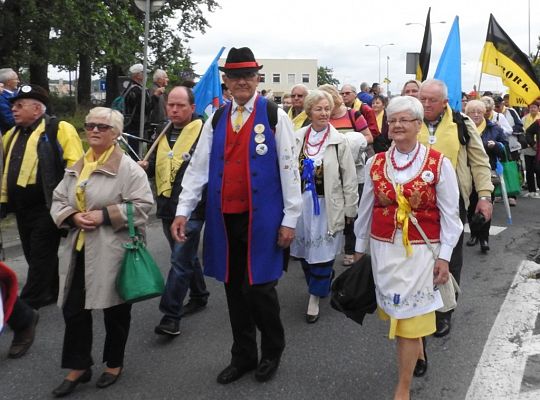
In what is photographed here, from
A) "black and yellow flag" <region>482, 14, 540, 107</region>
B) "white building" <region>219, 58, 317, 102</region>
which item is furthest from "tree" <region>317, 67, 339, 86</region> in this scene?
"black and yellow flag" <region>482, 14, 540, 107</region>

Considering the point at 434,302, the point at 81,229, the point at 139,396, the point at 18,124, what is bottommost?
the point at 139,396

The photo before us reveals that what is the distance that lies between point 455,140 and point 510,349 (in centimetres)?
154

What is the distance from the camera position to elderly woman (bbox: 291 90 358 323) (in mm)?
4746

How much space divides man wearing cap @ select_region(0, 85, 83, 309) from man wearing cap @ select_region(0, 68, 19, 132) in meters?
1.95

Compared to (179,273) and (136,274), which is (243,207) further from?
(179,273)

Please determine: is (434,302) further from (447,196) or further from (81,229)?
(81,229)

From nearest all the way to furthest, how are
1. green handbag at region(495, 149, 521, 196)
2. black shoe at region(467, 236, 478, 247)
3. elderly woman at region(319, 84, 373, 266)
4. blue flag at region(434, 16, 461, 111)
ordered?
blue flag at region(434, 16, 461, 111) < elderly woman at region(319, 84, 373, 266) < black shoe at region(467, 236, 478, 247) < green handbag at region(495, 149, 521, 196)

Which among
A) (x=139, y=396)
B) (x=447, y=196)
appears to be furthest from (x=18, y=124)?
(x=447, y=196)

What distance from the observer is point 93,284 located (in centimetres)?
343

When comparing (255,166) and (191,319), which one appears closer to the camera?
(255,166)

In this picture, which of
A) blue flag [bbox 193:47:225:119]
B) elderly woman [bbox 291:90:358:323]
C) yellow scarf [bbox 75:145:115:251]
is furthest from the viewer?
blue flag [bbox 193:47:225:119]

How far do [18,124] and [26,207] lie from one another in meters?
0.67

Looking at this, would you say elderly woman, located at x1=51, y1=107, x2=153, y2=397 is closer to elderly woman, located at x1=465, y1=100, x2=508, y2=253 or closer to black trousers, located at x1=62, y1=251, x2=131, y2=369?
black trousers, located at x1=62, y1=251, x2=131, y2=369

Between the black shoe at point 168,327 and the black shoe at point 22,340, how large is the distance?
872mm
